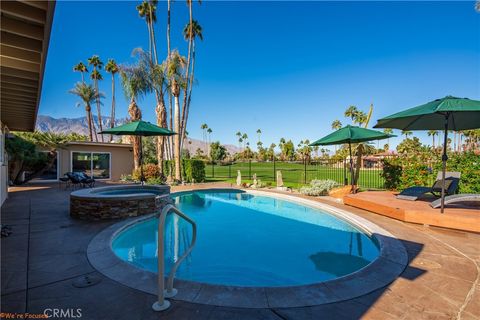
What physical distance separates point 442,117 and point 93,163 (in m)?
20.1

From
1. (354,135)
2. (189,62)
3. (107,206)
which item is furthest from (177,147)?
(354,135)

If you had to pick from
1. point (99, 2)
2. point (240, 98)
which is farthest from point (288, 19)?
point (240, 98)

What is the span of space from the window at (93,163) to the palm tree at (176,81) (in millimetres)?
5838

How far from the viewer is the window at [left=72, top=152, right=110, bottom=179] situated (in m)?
16.6

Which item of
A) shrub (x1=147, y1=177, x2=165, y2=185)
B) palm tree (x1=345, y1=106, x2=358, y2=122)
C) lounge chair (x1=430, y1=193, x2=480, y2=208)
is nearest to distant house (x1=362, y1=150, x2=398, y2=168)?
lounge chair (x1=430, y1=193, x2=480, y2=208)

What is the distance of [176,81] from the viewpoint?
666 inches

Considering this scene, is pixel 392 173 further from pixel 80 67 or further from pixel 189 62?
pixel 80 67

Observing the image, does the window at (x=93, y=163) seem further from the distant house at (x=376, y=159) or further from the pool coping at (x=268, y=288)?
the distant house at (x=376, y=159)

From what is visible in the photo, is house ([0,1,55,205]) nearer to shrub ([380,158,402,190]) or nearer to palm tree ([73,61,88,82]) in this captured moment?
shrub ([380,158,402,190])

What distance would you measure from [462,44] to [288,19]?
31.2 feet

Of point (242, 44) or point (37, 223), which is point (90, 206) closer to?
point (37, 223)

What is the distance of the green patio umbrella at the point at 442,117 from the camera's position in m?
4.87

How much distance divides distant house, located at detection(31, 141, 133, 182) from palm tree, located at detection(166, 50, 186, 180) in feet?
15.6

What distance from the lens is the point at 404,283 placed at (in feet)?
10.1
